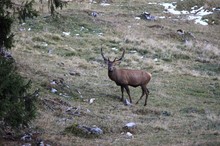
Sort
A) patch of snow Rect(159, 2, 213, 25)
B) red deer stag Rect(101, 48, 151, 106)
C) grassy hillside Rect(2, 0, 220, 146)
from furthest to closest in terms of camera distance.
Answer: patch of snow Rect(159, 2, 213, 25), red deer stag Rect(101, 48, 151, 106), grassy hillside Rect(2, 0, 220, 146)

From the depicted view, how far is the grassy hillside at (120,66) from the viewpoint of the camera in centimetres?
1350

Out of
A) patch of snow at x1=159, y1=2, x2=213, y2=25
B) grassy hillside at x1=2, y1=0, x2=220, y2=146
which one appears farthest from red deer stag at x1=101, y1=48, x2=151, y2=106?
patch of snow at x1=159, y1=2, x2=213, y2=25

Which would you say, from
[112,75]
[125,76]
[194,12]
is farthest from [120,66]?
[194,12]

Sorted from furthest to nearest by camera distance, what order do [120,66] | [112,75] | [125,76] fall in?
[120,66]
[125,76]
[112,75]

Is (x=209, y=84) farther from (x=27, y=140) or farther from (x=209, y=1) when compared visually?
(x=209, y=1)

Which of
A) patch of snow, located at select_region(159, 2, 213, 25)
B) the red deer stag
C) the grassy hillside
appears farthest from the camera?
patch of snow, located at select_region(159, 2, 213, 25)

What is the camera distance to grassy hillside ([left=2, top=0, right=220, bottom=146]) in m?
13.5

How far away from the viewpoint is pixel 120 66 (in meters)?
25.4

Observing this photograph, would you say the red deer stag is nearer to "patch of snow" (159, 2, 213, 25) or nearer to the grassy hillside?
the grassy hillside

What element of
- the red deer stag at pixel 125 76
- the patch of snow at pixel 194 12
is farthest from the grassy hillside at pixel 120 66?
the patch of snow at pixel 194 12

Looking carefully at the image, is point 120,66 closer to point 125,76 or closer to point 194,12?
point 125,76

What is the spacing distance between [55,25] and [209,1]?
2127 cm

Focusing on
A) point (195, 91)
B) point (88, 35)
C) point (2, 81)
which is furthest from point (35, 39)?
point (2, 81)

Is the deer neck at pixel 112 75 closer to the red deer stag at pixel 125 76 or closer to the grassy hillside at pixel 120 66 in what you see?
the red deer stag at pixel 125 76
